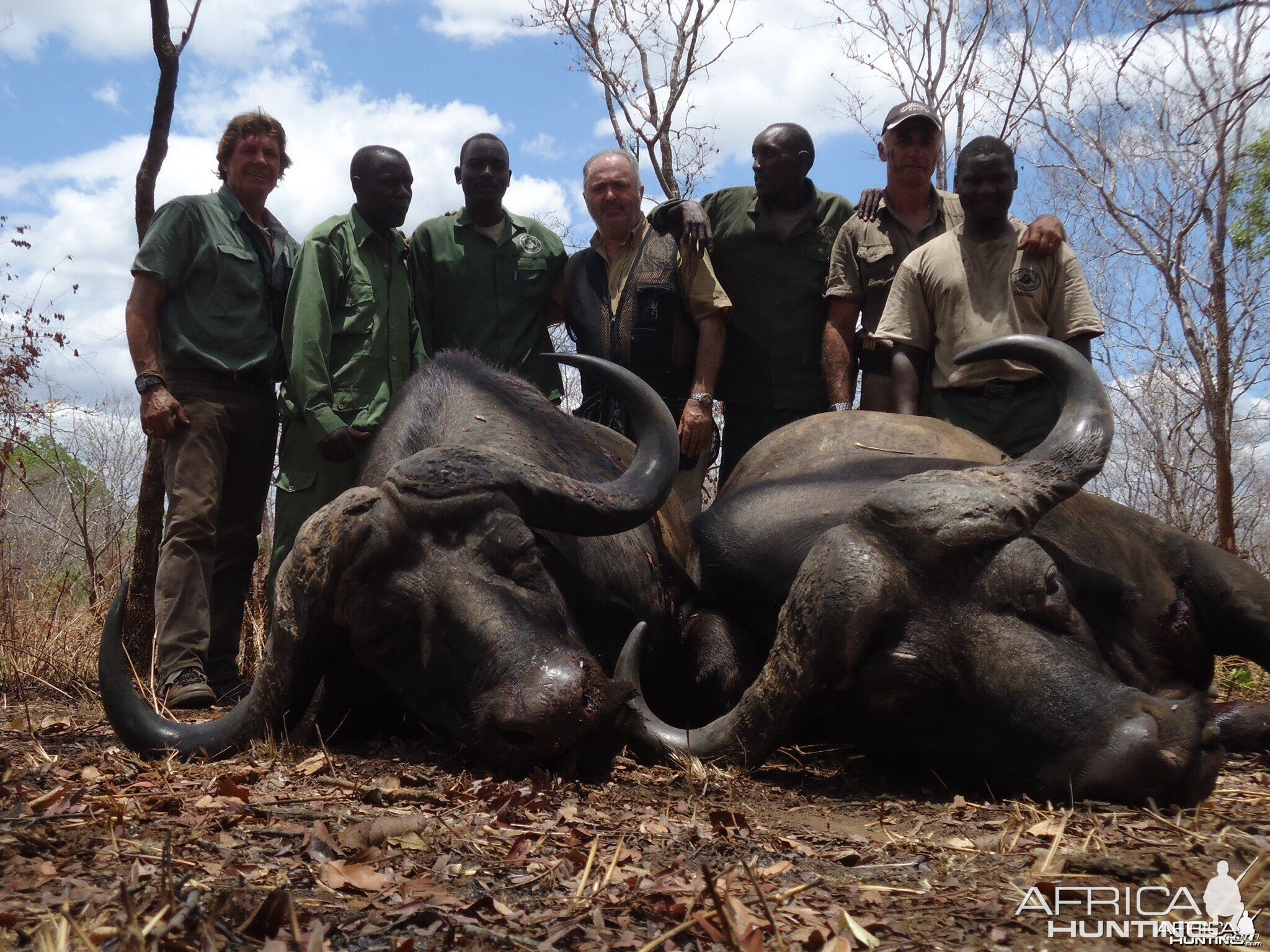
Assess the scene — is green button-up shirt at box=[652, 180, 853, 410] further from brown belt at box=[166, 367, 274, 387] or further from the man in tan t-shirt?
brown belt at box=[166, 367, 274, 387]

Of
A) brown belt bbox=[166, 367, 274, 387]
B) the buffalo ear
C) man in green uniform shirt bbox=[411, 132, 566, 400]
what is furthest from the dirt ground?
man in green uniform shirt bbox=[411, 132, 566, 400]

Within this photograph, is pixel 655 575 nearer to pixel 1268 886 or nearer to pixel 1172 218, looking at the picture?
pixel 1268 886

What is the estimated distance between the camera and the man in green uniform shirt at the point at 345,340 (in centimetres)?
577

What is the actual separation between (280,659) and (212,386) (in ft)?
8.81

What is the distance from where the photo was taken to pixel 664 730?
12.8ft

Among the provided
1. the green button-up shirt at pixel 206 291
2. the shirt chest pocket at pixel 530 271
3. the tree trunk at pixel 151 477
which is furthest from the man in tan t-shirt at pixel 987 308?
the tree trunk at pixel 151 477

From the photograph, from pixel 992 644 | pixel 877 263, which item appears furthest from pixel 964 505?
pixel 877 263

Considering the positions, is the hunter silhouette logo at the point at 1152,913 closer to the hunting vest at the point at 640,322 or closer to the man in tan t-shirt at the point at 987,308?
the man in tan t-shirt at the point at 987,308

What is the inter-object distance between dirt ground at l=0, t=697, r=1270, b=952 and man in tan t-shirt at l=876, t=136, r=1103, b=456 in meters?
2.48

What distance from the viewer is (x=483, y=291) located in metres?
6.66

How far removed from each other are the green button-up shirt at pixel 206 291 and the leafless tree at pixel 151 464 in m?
0.95

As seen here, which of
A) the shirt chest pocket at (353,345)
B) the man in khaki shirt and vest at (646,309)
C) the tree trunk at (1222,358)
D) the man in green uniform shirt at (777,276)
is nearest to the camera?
the shirt chest pocket at (353,345)

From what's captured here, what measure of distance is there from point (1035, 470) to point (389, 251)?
407 cm

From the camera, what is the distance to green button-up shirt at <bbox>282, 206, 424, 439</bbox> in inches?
227
